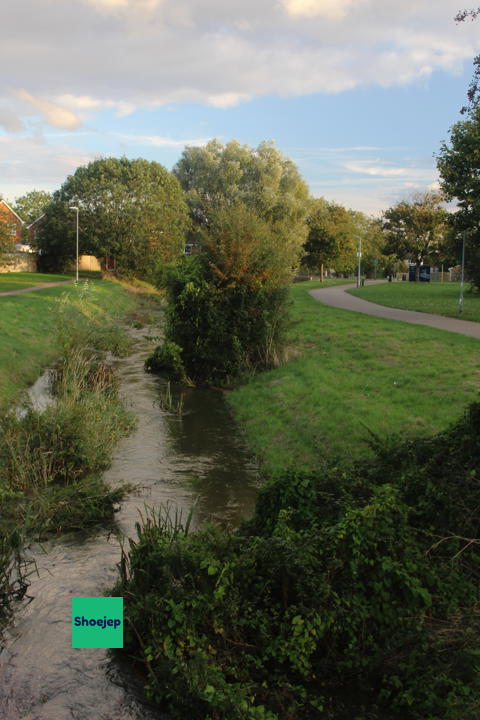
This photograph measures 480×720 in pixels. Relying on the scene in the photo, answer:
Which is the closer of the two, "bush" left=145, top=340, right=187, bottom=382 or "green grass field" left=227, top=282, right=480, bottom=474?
"green grass field" left=227, top=282, right=480, bottom=474

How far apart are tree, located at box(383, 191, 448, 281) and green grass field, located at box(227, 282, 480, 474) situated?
54.1 meters

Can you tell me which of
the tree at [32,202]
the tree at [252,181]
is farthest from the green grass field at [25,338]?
the tree at [32,202]

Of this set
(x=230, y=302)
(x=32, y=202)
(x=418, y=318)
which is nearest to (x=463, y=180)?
(x=418, y=318)

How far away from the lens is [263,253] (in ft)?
64.7

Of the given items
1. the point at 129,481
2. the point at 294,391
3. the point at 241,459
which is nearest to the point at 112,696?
the point at 129,481

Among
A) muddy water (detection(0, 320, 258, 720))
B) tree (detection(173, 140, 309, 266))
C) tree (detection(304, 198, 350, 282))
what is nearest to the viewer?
muddy water (detection(0, 320, 258, 720))

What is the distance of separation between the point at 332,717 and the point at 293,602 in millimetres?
953

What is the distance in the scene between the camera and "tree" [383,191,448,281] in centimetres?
7356

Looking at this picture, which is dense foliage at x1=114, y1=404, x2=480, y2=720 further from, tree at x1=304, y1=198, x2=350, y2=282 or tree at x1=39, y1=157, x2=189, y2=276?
tree at x1=304, y1=198, x2=350, y2=282

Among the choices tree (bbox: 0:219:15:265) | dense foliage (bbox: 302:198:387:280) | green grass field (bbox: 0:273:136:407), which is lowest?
green grass field (bbox: 0:273:136:407)

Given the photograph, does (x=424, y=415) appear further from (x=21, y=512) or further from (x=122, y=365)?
(x=122, y=365)

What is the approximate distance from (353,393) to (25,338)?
1372cm

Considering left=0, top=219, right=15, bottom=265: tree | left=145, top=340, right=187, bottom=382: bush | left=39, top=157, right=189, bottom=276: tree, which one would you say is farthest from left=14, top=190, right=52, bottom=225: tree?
left=145, top=340, right=187, bottom=382: bush

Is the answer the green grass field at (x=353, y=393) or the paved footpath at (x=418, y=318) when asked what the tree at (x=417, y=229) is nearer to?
the paved footpath at (x=418, y=318)
